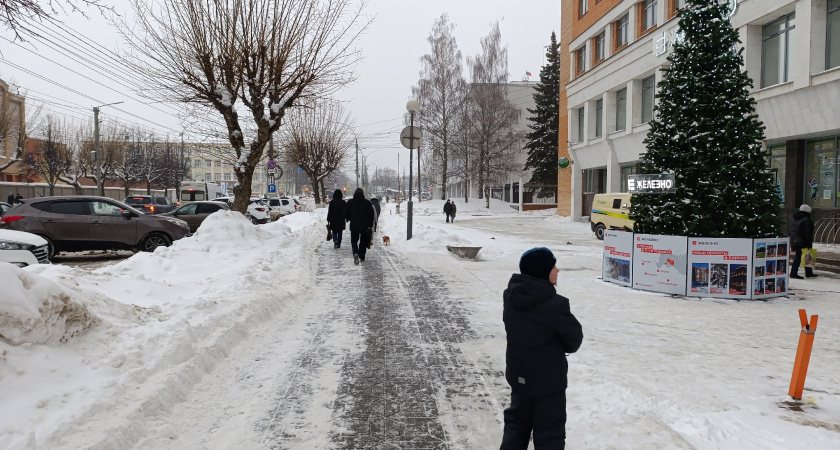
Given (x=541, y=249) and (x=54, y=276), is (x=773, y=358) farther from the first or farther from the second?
(x=54, y=276)

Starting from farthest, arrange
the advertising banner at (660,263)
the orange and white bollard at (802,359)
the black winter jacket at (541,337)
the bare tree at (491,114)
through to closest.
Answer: the bare tree at (491,114), the advertising banner at (660,263), the orange and white bollard at (802,359), the black winter jacket at (541,337)

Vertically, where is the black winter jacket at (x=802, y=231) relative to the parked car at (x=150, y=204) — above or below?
below

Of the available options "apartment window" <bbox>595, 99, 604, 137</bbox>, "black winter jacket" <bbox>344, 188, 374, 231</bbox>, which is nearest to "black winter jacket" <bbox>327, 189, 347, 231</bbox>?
"black winter jacket" <bbox>344, 188, 374, 231</bbox>

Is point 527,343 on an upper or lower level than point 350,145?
lower

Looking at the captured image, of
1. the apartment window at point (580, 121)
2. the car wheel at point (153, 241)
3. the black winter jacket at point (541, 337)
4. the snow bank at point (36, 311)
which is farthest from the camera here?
the apartment window at point (580, 121)

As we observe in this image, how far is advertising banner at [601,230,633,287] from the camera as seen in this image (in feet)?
32.8

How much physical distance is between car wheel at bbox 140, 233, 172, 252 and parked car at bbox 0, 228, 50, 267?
11.3 feet

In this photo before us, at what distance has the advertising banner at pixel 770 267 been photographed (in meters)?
8.97

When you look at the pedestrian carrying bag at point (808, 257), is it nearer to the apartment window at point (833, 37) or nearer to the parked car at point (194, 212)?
the apartment window at point (833, 37)

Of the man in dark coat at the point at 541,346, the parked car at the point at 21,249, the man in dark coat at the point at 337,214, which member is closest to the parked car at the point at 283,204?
the man in dark coat at the point at 337,214

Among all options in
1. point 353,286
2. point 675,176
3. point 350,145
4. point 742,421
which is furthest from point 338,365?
point 350,145

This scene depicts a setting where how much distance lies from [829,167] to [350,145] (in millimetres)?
40170

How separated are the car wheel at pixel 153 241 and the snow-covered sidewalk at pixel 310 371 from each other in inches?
203

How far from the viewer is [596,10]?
109ft
